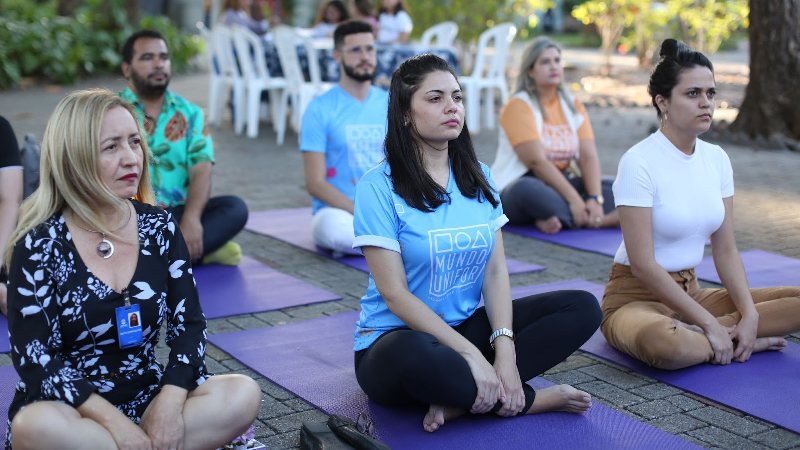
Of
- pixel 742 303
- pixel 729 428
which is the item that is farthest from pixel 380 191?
pixel 742 303

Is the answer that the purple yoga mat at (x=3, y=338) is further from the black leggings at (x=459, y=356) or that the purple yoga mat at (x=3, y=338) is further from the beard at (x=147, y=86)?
the black leggings at (x=459, y=356)

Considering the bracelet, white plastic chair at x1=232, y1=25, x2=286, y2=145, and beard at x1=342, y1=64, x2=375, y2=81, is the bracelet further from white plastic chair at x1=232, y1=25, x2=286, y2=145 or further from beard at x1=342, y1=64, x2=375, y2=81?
white plastic chair at x1=232, y1=25, x2=286, y2=145

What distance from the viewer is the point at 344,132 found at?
5215mm

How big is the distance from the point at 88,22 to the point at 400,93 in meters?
14.9

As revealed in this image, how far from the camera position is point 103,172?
7.97 ft

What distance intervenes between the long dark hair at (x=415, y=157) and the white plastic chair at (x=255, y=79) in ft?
23.8

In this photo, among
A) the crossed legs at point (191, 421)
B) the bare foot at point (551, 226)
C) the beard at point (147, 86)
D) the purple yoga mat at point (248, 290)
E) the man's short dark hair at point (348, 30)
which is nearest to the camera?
the crossed legs at point (191, 421)

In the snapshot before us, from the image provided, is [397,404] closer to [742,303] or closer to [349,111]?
[742,303]

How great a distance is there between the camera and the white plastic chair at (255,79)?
10.2 meters

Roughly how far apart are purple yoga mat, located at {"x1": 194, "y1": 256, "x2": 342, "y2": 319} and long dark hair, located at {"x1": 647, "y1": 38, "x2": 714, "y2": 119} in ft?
6.26

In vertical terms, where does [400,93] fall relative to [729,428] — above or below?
above

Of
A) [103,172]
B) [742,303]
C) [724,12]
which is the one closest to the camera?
[103,172]

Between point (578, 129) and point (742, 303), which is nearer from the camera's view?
point (742, 303)

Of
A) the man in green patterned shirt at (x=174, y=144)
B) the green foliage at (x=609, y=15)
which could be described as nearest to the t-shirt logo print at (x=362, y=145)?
the man in green patterned shirt at (x=174, y=144)
